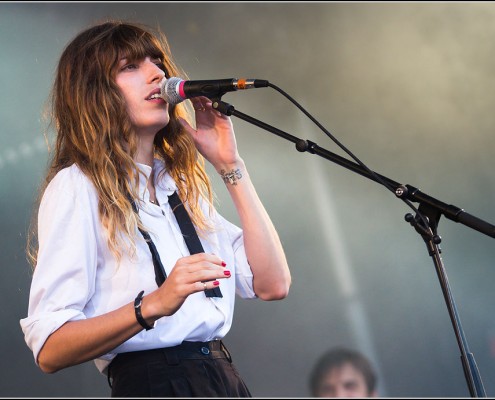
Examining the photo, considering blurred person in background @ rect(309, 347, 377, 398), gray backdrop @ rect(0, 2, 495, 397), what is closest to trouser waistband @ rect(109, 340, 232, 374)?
blurred person in background @ rect(309, 347, 377, 398)

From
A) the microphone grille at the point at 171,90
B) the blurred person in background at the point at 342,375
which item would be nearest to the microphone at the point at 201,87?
the microphone grille at the point at 171,90

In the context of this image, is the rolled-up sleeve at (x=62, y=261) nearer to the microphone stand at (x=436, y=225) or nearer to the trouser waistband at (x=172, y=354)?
the trouser waistband at (x=172, y=354)

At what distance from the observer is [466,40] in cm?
419

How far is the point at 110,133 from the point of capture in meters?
1.89

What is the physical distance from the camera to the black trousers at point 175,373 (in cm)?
155

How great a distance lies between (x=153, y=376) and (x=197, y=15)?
2.78 meters

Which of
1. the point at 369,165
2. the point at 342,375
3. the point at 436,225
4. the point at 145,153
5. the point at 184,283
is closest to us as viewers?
the point at 184,283

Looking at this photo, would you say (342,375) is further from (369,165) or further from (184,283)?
(184,283)

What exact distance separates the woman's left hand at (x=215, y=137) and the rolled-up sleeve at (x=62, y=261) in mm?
403

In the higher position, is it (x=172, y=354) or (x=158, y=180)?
(x=158, y=180)

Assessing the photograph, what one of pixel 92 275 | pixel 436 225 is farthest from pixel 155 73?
pixel 436 225

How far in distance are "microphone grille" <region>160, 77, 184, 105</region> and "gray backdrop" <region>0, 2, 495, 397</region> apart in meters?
2.13

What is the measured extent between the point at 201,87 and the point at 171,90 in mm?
119

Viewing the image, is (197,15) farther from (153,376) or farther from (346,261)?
(153,376)
